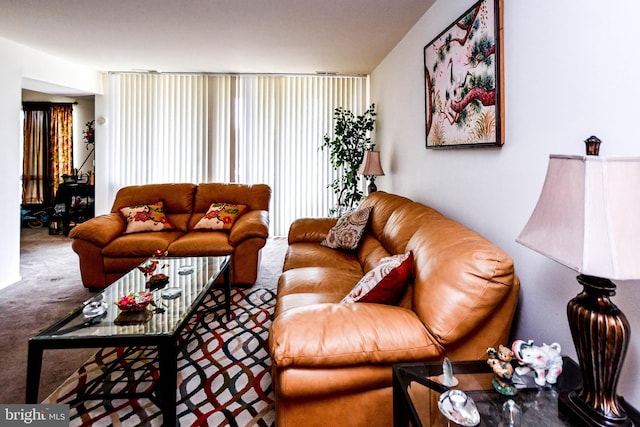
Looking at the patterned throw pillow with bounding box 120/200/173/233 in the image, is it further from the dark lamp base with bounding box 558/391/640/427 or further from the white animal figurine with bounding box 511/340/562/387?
the dark lamp base with bounding box 558/391/640/427

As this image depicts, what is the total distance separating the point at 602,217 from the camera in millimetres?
833

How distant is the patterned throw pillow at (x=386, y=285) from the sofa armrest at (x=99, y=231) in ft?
8.93

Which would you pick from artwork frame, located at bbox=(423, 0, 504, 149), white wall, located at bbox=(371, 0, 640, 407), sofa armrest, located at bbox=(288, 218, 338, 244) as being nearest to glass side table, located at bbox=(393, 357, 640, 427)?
white wall, located at bbox=(371, 0, 640, 407)

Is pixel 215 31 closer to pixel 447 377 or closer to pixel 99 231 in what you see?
pixel 99 231

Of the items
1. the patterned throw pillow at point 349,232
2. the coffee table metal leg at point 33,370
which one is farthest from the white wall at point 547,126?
the coffee table metal leg at point 33,370

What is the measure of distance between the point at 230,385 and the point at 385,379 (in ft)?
3.33

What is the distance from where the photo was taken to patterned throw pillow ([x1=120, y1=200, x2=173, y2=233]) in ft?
12.3

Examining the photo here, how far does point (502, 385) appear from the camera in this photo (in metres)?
1.13

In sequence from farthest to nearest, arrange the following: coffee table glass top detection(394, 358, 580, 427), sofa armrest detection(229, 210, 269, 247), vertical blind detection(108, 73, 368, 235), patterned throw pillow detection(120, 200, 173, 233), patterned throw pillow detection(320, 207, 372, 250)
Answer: vertical blind detection(108, 73, 368, 235) → patterned throw pillow detection(120, 200, 173, 233) → sofa armrest detection(229, 210, 269, 247) → patterned throw pillow detection(320, 207, 372, 250) → coffee table glass top detection(394, 358, 580, 427)

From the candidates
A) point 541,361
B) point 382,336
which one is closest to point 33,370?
point 382,336

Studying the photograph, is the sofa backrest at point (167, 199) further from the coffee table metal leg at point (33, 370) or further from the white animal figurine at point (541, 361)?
the white animal figurine at point (541, 361)

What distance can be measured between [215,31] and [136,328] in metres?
2.96

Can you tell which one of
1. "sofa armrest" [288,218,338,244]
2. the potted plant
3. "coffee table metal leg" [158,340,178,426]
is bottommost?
"coffee table metal leg" [158,340,178,426]

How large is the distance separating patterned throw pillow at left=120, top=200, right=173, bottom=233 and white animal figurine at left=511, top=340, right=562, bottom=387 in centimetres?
360
